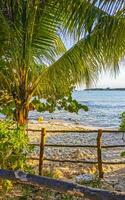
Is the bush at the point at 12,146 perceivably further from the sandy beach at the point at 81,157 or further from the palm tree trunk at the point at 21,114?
the sandy beach at the point at 81,157

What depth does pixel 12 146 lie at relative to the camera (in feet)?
20.3

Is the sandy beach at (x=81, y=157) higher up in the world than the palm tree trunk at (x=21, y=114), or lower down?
lower down

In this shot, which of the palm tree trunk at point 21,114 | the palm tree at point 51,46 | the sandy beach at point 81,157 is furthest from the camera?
the sandy beach at point 81,157

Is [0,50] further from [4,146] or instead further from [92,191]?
[92,191]

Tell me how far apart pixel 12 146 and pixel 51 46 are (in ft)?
7.38

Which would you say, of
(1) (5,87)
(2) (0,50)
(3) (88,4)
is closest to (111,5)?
(3) (88,4)

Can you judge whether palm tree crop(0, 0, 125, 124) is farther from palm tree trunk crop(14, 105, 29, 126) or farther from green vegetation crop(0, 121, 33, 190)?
green vegetation crop(0, 121, 33, 190)

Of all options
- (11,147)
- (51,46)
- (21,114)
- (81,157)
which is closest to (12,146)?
(11,147)

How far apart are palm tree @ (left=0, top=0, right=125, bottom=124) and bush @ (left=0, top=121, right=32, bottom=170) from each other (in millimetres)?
1154

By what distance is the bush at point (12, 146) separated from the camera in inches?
241

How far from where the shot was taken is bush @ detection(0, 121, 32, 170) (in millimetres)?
6109

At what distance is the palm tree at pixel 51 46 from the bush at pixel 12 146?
1.15m

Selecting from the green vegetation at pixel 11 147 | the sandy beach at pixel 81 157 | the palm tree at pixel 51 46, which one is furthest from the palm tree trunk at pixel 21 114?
the sandy beach at pixel 81 157

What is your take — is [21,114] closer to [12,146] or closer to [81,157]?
[12,146]
